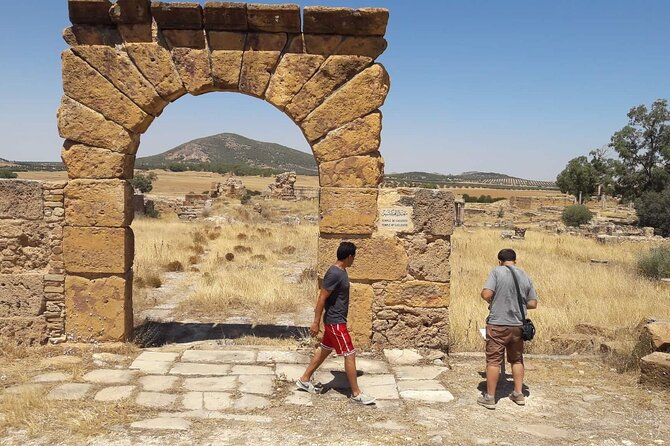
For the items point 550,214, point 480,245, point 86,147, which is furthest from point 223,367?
point 550,214

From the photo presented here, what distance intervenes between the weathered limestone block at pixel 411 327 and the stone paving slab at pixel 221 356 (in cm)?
151

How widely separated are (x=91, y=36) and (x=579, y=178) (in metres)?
42.2

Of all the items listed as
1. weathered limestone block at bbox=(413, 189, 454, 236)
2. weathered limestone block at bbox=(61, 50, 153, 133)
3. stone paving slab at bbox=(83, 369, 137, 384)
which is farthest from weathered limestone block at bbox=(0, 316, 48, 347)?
weathered limestone block at bbox=(413, 189, 454, 236)

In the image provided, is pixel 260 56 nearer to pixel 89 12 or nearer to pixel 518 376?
pixel 89 12

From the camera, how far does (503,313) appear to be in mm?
4871

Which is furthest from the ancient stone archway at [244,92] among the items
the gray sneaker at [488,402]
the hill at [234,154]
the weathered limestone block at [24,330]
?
the hill at [234,154]

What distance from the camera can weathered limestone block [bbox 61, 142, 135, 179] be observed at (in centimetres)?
613

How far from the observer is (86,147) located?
614 cm

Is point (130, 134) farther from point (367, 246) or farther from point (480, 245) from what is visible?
point (480, 245)

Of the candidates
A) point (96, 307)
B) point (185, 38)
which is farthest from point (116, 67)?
point (96, 307)

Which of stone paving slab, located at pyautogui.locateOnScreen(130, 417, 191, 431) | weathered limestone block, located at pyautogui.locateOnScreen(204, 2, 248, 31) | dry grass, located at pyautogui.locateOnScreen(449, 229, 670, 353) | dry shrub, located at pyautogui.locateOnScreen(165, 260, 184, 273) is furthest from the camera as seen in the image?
dry shrub, located at pyautogui.locateOnScreen(165, 260, 184, 273)

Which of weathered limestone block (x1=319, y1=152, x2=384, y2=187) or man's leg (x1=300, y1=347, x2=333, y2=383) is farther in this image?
weathered limestone block (x1=319, y1=152, x2=384, y2=187)

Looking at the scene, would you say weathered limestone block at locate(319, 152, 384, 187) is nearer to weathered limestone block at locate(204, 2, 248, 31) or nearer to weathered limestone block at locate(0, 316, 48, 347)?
weathered limestone block at locate(204, 2, 248, 31)

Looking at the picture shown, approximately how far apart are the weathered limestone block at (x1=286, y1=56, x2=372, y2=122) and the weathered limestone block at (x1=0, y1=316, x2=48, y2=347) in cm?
390
